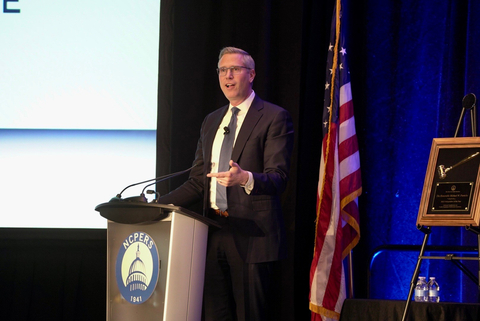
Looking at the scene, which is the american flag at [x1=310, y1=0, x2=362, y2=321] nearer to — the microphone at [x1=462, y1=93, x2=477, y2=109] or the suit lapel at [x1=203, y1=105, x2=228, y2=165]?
the suit lapel at [x1=203, y1=105, x2=228, y2=165]

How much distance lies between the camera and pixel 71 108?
11.4ft

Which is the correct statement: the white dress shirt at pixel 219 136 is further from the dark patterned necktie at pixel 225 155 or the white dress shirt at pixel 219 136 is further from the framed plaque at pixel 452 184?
the framed plaque at pixel 452 184

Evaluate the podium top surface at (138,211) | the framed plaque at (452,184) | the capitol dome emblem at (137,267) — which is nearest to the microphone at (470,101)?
the framed plaque at (452,184)

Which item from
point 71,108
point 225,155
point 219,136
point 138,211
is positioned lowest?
point 138,211

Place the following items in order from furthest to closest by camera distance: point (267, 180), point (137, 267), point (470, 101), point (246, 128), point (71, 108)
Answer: point (71, 108), point (246, 128), point (470, 101), point (267, 180), point (137, 267)

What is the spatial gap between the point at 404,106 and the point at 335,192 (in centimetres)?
86

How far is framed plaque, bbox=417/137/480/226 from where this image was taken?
2311 mm

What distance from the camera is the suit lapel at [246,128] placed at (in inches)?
103

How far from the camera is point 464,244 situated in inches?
128

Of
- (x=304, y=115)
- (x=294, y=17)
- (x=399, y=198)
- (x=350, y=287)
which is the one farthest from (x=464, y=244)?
(x=294, y=17)

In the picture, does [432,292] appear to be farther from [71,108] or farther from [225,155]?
[71,108]

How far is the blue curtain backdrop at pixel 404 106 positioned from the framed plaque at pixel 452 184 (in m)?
1.02

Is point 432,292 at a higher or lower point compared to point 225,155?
lower

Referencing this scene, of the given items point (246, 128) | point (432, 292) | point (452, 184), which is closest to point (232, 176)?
point (246, 128)
